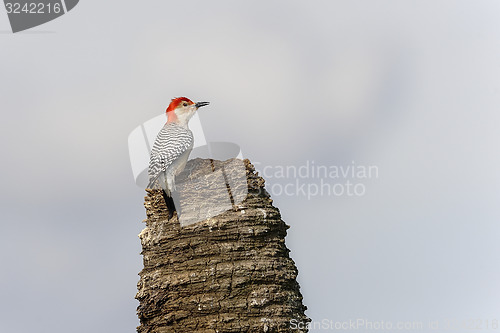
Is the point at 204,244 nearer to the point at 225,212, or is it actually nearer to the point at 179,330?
the point at 225,212

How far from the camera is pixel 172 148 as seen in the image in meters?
17.7

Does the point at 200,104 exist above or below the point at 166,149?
above

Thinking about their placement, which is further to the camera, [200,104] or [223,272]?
[200,104]

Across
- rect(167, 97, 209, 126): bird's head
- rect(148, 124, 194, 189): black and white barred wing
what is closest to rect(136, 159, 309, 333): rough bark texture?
rect(148, 124, 194, 189): black and white barred wing

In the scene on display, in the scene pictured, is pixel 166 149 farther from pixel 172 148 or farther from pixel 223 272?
pixel 223 272

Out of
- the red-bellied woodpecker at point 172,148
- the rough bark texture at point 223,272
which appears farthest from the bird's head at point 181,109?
the rough bark texture at point 223,272

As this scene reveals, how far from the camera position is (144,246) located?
1586 cm

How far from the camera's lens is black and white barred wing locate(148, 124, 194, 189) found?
16.9 m

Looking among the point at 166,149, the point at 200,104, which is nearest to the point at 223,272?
the point at 166,149

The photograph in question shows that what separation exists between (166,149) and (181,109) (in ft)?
8.46

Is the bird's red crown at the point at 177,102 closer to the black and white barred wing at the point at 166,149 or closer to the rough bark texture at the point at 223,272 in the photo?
the black and white barred wing at the point at 166,149

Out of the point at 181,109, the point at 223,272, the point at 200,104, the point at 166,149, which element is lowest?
the point at 223,272

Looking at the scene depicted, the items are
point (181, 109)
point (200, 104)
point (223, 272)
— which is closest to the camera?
point (223, 272)

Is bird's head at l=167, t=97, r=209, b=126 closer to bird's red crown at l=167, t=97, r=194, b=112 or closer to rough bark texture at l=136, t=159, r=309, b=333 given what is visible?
bird's red crown at l=167, t=97, r=194, b=112
